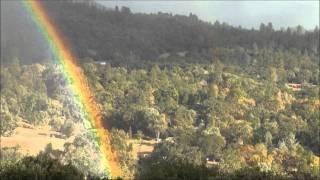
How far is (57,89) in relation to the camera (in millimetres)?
106062

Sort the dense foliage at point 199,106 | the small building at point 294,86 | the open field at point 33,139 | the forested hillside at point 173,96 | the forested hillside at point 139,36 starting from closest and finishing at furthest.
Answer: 1. the forested hillside at point 173,96
2. the dense foliage at point 199,106
3. the open field at point 33,139
4. the small building at point 294,86
5. the forested hillside at point 139,36

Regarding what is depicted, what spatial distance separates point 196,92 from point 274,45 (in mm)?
51747

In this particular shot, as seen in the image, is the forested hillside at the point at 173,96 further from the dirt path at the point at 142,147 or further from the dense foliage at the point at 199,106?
the dirt path at the point at 142,147

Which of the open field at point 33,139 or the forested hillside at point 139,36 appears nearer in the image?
the open field at point 33,139

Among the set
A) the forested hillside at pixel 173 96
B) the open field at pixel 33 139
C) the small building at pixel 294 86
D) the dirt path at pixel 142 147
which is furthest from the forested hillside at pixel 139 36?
the dirt path at pixel 142 147

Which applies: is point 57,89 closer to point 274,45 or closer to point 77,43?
point 77,43

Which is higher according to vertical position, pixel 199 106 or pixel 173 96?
pixel 173 96

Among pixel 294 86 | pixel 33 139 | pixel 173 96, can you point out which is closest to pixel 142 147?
pixel 33 139

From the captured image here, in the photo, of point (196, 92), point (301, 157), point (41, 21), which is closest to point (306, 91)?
point (196, 92)

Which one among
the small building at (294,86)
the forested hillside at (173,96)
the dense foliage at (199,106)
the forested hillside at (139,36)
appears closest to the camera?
the forested hillside at (173,96)

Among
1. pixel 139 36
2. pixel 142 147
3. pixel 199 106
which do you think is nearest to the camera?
pixel 142 147

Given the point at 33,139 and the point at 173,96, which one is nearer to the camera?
the point at 33,139

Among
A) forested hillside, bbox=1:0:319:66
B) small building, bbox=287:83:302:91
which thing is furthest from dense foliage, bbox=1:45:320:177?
forested hillside, bbox=1:0:319:66

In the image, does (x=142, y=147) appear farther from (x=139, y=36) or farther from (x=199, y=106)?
(x=139, y=36)
